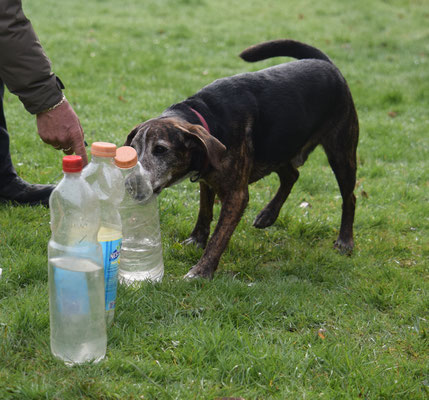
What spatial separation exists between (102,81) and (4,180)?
13.9 ft

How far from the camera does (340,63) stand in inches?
420

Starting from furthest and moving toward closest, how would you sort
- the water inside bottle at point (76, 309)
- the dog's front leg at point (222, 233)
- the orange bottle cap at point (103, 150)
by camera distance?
the dog's front leg at point (222, 233) < the orange bottle cap at point (103, 150) < the water inside bottle at point (76, 309)

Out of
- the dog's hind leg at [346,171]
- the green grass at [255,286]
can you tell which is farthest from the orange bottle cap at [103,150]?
the dog's hind leg at [346,171]

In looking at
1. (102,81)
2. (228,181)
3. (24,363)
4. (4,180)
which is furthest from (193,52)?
(24,363)

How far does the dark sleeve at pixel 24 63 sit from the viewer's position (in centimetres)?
310

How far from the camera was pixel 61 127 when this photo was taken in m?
3.33

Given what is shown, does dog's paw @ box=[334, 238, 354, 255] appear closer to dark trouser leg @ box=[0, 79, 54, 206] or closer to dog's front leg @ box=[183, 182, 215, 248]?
dog's front leg @ box=[183, 182, 215, 248]

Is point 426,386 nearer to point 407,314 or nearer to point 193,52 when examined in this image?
point 407,314

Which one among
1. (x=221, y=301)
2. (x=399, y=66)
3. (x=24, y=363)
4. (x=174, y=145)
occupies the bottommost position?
(x=399, y=66)

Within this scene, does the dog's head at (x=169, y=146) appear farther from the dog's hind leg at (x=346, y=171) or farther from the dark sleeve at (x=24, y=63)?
the dog's hind leg at (x=346, y=171)

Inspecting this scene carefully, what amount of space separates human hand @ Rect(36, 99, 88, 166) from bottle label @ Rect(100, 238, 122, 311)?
758 millimetres

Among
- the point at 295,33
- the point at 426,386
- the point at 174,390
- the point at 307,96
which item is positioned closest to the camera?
the point at 174,390

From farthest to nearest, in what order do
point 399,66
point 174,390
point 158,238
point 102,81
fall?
1. point 399,66
2. point 102,81
3. point 158,238
4. point 174,390

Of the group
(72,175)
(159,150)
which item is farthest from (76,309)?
(159,150)
